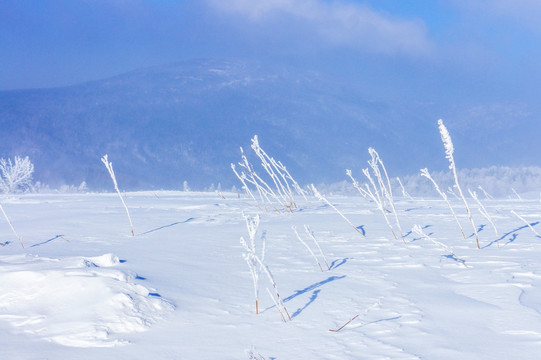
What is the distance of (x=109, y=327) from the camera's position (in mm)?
2205

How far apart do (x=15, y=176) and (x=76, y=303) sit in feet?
61.5

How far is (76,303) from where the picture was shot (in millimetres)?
2445

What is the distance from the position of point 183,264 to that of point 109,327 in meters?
1.38

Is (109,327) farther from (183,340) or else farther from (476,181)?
(476,181)

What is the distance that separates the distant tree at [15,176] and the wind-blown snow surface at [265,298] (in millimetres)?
15432

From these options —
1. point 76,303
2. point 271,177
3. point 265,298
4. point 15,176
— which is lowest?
point 15,176

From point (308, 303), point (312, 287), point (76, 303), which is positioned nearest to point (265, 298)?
point (308, 303)

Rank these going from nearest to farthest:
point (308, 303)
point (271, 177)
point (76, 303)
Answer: point (76, 303)
point (308, 303)
point (271, 177)

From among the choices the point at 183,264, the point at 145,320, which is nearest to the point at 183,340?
the point at 145,320

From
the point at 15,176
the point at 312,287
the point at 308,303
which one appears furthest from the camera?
the point at 15,176

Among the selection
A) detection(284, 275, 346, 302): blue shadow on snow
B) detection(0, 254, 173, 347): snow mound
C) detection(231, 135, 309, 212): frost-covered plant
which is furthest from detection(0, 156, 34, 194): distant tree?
detection(284, 275, 346, 302): blue shadow on snow

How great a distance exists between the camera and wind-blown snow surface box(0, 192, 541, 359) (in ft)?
6.66

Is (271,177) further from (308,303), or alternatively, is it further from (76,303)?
(76,303)

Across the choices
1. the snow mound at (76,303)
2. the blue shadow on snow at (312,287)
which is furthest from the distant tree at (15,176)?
the blue shadow on snow at (312,287)
